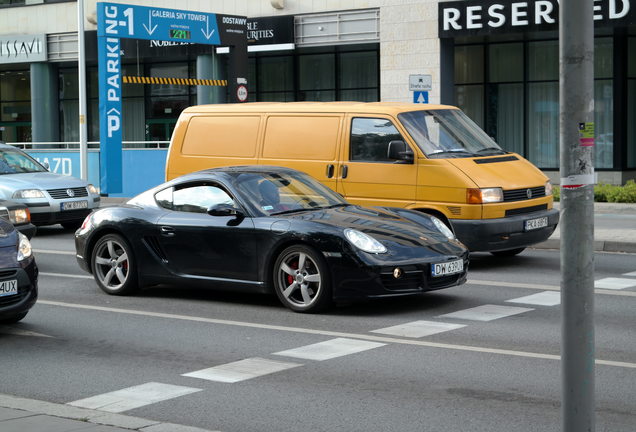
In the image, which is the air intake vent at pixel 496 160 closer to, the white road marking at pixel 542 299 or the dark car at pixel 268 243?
the dark car at pixel 268 243

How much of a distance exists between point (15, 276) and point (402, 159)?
5.63 metres

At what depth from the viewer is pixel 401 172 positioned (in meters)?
13.5

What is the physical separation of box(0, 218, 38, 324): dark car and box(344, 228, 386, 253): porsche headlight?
281 cm

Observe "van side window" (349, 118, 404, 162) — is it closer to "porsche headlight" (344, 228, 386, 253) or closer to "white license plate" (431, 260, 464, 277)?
"white license plate" (431, 260, 464, 277)

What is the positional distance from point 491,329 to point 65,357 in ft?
11.7

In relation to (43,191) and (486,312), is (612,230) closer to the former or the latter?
(486,312)

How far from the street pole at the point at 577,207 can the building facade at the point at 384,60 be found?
69.1 feet

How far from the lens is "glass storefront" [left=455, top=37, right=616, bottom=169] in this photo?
90.8ft

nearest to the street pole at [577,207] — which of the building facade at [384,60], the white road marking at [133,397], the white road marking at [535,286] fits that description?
the white road marking at [133,397]

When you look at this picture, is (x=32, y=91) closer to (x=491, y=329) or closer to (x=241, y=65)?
(x=241, y=65)

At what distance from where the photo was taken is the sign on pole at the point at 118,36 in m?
24.3

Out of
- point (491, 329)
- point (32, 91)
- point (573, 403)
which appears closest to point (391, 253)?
point (491, 329)

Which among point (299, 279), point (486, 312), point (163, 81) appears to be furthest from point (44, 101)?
point (486, 312)

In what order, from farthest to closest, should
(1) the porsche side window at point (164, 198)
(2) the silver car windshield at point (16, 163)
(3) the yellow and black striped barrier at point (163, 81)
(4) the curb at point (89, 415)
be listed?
(3) the yellow and black striped barrier at point (163, 81)
(2) the silver car windshield at point (16, 163)
(1) the porsche side window at point (164, 198)
(4) the curb at point (89, 415)
